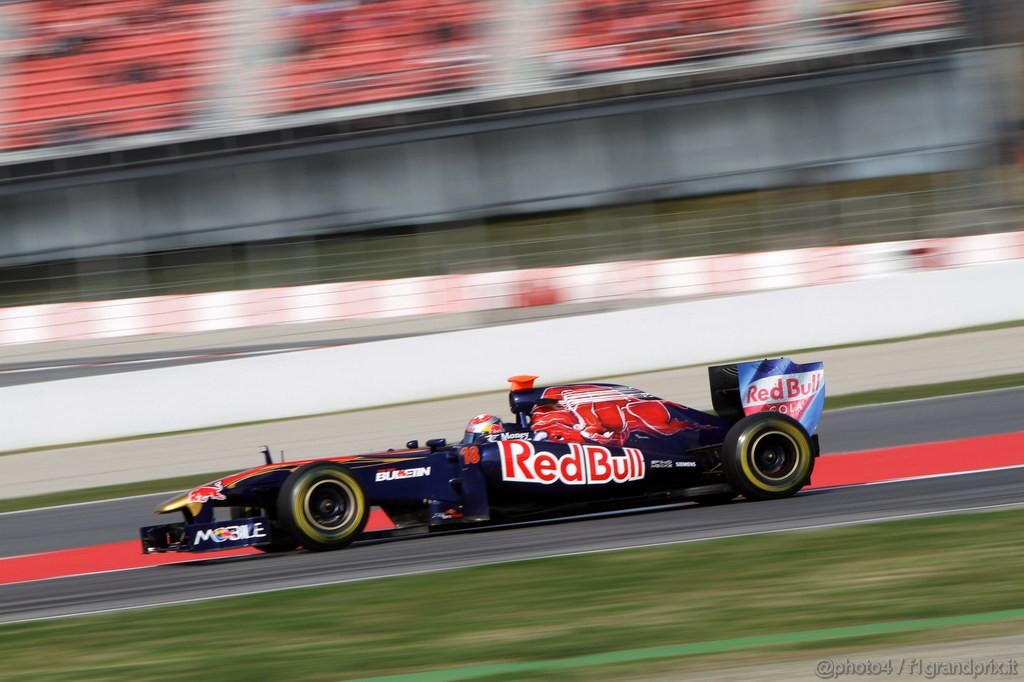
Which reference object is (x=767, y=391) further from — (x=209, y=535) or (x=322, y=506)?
(x=209, y=535)

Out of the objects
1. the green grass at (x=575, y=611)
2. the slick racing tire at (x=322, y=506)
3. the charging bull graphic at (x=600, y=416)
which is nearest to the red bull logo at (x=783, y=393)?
the charging bull graphic at (x=600, y=416)

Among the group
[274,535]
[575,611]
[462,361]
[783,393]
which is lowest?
[575,611]

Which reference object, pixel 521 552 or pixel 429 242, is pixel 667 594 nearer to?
pixel 521 552

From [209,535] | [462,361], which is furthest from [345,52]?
[209,535]

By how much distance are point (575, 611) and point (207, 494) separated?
292cm

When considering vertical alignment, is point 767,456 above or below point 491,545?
above

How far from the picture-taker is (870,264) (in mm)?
18094

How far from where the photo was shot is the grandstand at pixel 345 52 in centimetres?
2311

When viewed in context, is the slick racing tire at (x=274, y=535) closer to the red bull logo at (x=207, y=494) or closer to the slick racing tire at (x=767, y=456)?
the red bull logo at (x=207, y=494)

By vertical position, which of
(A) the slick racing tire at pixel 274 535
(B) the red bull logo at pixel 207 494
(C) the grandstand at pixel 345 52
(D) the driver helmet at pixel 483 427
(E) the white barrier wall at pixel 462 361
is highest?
(C) the grandstand at pixel 345 52

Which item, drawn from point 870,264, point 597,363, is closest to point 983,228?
point 870,264

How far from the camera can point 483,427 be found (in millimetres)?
7949

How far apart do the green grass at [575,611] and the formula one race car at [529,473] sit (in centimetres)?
105

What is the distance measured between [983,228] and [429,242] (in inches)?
360
